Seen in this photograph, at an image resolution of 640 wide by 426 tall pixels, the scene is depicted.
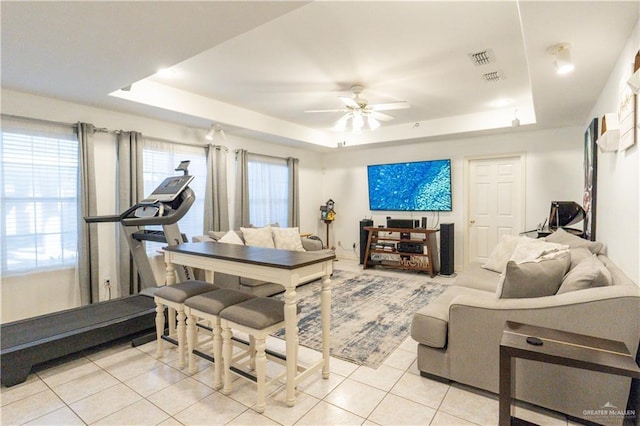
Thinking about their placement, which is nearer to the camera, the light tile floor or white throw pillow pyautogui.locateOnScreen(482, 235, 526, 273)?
the light tile floor

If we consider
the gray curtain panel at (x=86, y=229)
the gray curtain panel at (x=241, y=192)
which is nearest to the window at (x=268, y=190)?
the gray curtain panel at (x=241, y=192)

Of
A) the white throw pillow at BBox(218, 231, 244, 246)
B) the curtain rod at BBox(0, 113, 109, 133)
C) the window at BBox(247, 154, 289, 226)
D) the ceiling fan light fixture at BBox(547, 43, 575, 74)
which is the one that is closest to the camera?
the ceiling fan light fixture at BBox(547, 43, 575, 74)

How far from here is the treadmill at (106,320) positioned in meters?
2.28

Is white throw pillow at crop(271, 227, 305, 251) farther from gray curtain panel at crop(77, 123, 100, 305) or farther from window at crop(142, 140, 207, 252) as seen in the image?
gray curtain panel at crop(77, 123, 100, 305)

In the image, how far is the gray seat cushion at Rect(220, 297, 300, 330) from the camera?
6.34ft

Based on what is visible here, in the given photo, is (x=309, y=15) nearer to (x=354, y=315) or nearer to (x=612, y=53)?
(x=612, y=53)

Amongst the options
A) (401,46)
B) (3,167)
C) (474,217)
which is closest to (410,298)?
(474,217)

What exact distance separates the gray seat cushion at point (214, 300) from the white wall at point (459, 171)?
15.0 feet

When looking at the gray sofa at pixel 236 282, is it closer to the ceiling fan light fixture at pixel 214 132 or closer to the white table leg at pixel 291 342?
the ceiling fan light fixture at pixel 214 132

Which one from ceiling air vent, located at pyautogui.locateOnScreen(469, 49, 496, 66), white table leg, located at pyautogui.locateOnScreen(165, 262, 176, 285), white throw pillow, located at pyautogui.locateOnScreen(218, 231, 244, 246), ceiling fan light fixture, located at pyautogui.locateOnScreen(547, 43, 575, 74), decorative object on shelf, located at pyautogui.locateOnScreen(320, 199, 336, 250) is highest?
ceiling air vent, located at pyautogui.locateOnScreen(469, 49, 496, 66)

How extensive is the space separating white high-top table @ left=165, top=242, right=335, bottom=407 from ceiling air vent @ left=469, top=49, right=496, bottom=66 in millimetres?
2364

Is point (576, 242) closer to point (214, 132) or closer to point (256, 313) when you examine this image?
point (256, 313)

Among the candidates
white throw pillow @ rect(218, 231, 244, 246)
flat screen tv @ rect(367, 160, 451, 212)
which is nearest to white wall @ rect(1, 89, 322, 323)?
white throw pillow @ rect(218, 231, 244, 246)

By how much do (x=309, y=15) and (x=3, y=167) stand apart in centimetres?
320
